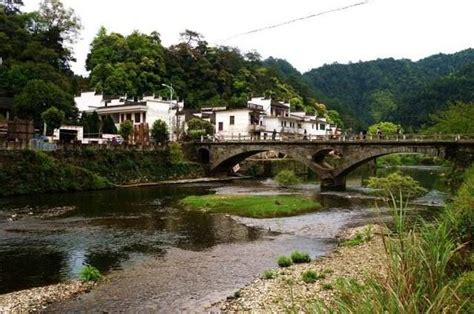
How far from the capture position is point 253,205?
36906 mm

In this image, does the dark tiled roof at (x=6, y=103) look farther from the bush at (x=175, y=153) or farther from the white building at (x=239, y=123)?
the white building at (x=239, y=123)

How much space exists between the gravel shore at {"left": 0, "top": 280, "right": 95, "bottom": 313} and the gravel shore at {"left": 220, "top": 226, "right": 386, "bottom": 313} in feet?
19.0

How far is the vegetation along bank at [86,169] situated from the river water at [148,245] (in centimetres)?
456

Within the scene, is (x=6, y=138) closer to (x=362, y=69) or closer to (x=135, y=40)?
(x=135, y=40)

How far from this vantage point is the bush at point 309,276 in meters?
17.2

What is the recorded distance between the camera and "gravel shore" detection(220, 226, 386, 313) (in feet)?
48.0

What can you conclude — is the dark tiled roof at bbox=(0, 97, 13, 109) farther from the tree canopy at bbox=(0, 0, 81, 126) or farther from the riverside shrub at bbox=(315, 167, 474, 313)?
the riverside shrub at bbox=(315, 167, 474, 313)

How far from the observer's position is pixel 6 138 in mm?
49000

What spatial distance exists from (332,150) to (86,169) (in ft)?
98.9

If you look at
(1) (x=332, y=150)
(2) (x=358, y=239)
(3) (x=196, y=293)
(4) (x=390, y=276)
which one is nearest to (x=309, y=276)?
(3) (x=196, y=293)

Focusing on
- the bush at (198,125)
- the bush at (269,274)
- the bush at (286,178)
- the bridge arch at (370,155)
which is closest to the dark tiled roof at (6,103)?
the bush at (198,125)

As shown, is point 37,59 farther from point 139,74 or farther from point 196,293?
point 196,293

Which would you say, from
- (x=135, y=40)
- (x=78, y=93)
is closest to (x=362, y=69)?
(x=135, y=40)

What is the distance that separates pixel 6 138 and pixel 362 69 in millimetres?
174529
